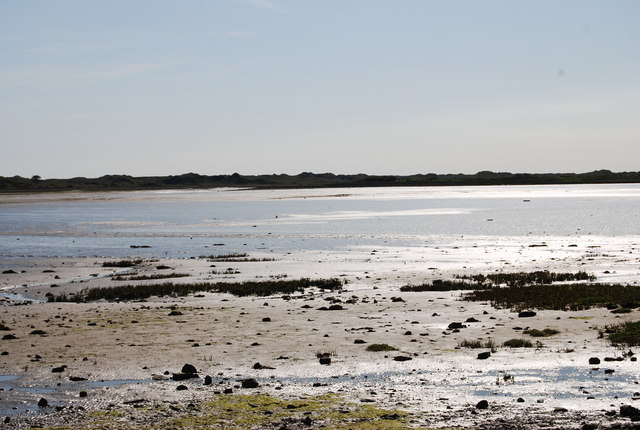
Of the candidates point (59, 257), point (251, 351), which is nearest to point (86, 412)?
point (251, 351)

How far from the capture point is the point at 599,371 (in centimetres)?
1551

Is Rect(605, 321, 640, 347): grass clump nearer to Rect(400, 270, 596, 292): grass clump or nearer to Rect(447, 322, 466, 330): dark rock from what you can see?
Rect(447, 322, 466, 330): dark rock

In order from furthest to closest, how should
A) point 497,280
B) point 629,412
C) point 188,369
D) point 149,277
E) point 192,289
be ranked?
point 149,277, point 497,280, point 192,289, point 188,369, point 629,412

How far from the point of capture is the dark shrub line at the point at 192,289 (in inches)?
1219

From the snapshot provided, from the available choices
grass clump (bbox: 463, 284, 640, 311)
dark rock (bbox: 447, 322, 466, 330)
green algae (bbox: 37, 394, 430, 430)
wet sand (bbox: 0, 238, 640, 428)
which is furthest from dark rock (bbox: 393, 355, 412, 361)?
grass clump (bbox: 463, 284, 640, 311)

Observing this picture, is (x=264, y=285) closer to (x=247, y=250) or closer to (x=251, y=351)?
(x=251, y=351)

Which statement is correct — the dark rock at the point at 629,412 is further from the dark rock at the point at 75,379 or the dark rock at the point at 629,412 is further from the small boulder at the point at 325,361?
the dark rock at the point at 75,379

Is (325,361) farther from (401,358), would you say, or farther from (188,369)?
(188,369)

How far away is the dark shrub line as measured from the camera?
30969 millimetres

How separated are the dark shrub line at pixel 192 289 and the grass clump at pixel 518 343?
14.2 metres

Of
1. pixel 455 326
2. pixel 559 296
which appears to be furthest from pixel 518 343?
pixel 559 296

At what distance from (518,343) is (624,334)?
2.92 metres

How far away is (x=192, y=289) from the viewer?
107 ft

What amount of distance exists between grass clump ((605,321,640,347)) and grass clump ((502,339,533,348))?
2.08 metres
